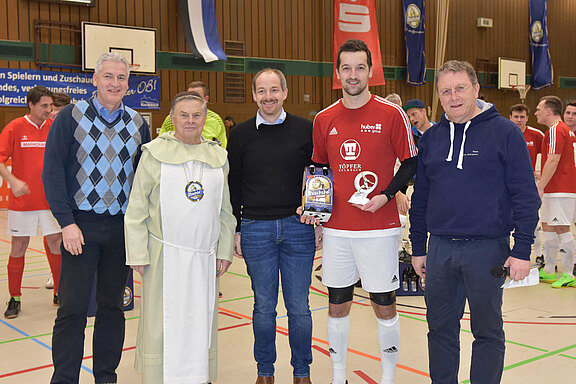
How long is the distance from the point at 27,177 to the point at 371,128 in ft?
11.7

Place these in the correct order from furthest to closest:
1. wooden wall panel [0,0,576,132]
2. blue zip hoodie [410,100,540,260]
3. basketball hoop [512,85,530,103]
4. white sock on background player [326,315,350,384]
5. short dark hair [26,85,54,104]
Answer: basketball hoop [512,85,530,103]
wooden wall panel [0,0,576,132]
short dark hair [26,85,54,104]
white sock on background player [326,315,350,384]
blue zip hoodie [410,100,540,260]

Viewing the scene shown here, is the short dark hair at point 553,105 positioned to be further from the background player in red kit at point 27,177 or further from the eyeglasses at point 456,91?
the background player in red kit at point 27,177

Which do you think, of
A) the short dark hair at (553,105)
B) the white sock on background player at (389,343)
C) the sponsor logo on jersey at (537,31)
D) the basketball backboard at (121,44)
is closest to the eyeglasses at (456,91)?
the white sock on background player at (389,343)

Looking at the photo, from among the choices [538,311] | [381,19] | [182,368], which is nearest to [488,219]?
[182,368]

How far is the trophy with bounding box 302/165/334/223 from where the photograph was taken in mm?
3145

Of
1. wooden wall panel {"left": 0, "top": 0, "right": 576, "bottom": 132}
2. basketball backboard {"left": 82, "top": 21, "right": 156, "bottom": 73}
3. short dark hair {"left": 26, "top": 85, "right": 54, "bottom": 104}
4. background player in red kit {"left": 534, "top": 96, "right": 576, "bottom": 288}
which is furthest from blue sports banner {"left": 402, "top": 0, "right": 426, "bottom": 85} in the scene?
short dark hair {"left": 26, "top": 85, "right": 54, "bottom": 104}

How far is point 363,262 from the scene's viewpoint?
126 inches

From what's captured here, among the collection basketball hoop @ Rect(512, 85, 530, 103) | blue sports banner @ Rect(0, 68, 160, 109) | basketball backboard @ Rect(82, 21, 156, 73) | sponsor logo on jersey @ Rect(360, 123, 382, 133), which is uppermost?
basketball backboard @ Rect(82, 21, 156, 73)

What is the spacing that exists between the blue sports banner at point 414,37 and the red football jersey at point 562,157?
43.0ft

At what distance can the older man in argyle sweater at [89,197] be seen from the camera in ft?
10.0

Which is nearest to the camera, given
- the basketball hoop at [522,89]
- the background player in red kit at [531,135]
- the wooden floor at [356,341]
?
the wooden floor at [356,341]

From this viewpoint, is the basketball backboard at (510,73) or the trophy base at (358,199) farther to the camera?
the basketball backboard at (510,73)

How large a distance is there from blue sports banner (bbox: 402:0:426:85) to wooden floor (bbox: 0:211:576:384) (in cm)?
1351

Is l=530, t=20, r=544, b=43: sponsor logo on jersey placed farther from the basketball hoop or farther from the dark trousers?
the dark trousers
